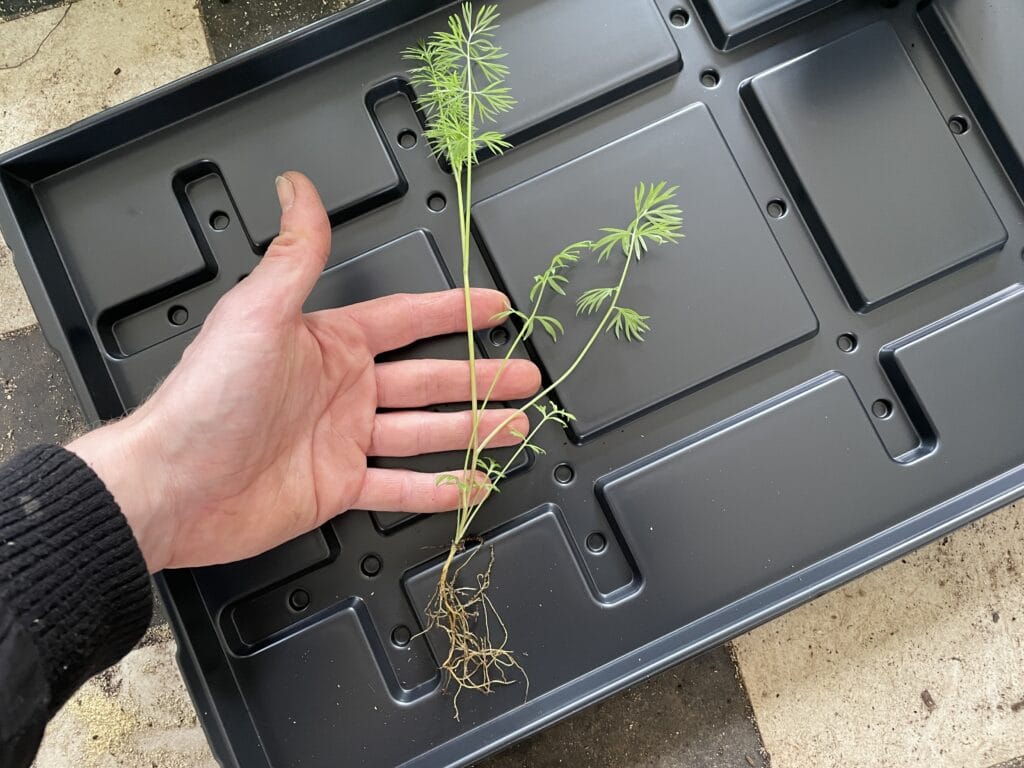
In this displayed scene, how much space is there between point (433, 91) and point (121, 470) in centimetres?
50

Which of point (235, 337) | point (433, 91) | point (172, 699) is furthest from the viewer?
point (172, 699)

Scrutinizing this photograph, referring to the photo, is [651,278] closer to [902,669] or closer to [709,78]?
[709,78]

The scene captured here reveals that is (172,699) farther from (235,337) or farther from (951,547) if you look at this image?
(951,547)

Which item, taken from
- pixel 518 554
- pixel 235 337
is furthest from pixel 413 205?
pixel 518 554

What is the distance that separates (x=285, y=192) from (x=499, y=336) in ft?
0.90

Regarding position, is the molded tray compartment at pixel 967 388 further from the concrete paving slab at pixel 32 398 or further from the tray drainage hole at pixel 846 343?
the concrete paving slab at pixel 32 398

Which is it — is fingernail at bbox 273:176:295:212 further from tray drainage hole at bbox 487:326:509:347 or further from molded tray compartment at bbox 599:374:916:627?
molded tray compartment at bbox 599:374:916:627

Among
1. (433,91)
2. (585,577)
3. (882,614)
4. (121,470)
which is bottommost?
(882,614)

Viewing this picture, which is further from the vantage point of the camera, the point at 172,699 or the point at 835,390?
the point at 172,699

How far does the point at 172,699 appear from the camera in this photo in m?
0.98

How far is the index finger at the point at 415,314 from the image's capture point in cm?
84

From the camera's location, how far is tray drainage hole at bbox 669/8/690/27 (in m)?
0.93

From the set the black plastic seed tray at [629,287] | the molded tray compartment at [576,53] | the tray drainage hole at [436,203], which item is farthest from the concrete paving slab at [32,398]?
the molded tray compartment at [576,53]

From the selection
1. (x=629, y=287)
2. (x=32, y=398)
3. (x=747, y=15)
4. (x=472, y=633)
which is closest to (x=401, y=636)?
(x=472, y=633)
